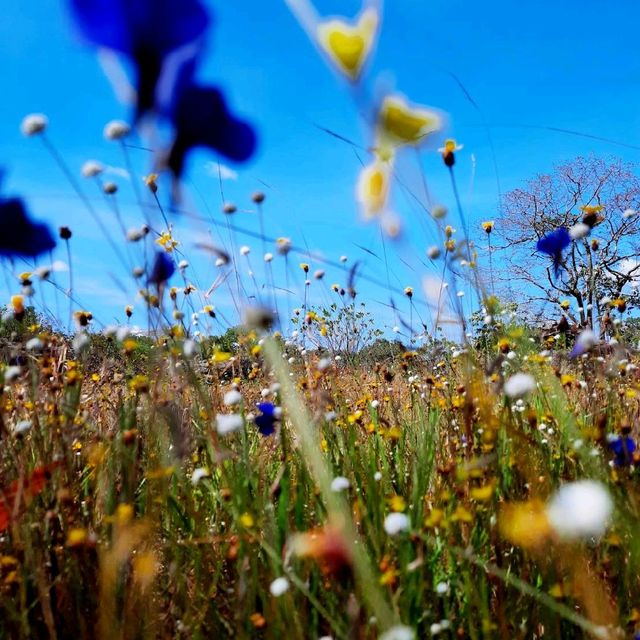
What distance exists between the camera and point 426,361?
8.72 ft

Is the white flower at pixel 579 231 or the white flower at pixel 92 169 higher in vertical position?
the white flower at pixel 92 169

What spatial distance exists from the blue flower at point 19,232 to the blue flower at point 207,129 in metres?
0.41

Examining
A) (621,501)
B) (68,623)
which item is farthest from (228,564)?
(621,501)

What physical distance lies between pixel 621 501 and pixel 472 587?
26cm

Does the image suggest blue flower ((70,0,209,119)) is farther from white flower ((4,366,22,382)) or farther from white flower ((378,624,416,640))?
white flower ((4,366,22,382))

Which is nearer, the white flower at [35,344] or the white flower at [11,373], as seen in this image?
the white flower at [11,373]

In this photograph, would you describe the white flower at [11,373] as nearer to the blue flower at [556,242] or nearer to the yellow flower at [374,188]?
the yellow flower at [374,188]

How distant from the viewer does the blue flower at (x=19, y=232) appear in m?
0.83

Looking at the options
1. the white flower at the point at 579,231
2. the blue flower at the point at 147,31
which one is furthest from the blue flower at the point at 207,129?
the white flower at the point at 579,231

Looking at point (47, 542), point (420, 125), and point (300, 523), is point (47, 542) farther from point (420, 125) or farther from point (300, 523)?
point (420, 125)

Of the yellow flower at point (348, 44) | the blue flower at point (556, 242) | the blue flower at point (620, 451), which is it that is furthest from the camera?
the blue flower at point (556, 242)

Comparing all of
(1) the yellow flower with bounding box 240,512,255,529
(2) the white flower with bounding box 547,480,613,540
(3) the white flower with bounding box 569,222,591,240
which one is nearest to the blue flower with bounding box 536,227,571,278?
(3) the white flower with bounding box 569,222,591,240

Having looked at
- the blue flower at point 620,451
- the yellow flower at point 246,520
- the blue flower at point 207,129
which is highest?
the blue flower at point 207,129

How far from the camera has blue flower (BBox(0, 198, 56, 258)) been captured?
83 centimetres
